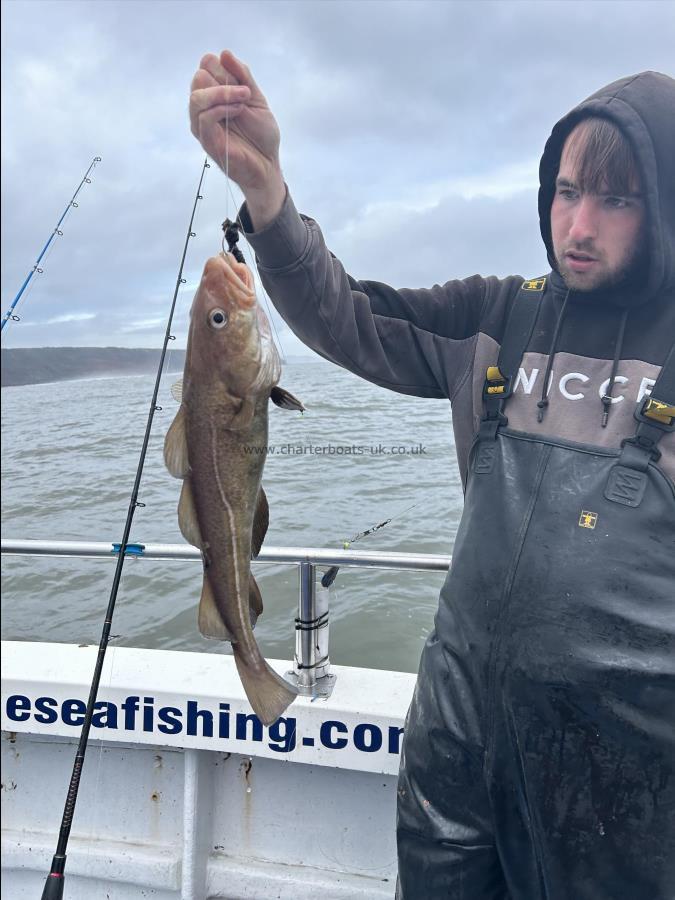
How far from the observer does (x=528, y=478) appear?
6.03 feet

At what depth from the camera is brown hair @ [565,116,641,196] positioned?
1.96 m

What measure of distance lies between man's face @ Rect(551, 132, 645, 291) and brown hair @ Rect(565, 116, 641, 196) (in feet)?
0.06

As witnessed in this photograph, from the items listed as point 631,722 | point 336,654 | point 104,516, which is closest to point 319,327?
point 631,722

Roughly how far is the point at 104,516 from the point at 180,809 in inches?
272

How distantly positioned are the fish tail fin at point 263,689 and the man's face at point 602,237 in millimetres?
1472

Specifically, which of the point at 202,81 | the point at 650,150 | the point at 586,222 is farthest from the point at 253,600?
the point at 650,150

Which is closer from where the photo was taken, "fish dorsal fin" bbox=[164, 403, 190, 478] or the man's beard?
"fish dorsal fin" bbox=[164, 403, 190, 478]

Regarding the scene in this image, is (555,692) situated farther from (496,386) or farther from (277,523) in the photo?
(277,523)

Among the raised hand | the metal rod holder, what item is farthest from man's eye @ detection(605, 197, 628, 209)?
the metal rod holder

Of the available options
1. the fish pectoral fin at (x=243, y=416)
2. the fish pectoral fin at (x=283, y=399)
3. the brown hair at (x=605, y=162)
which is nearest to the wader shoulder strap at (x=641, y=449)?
the brown hair at (x=605, y=162)

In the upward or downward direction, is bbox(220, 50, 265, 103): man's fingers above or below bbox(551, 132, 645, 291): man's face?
above

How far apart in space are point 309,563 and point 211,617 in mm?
1054

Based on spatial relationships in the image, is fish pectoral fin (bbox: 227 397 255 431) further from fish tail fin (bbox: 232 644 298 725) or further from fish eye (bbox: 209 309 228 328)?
fish tail fin (bbox: 232 644 298 725)

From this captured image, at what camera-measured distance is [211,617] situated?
1688 mm
